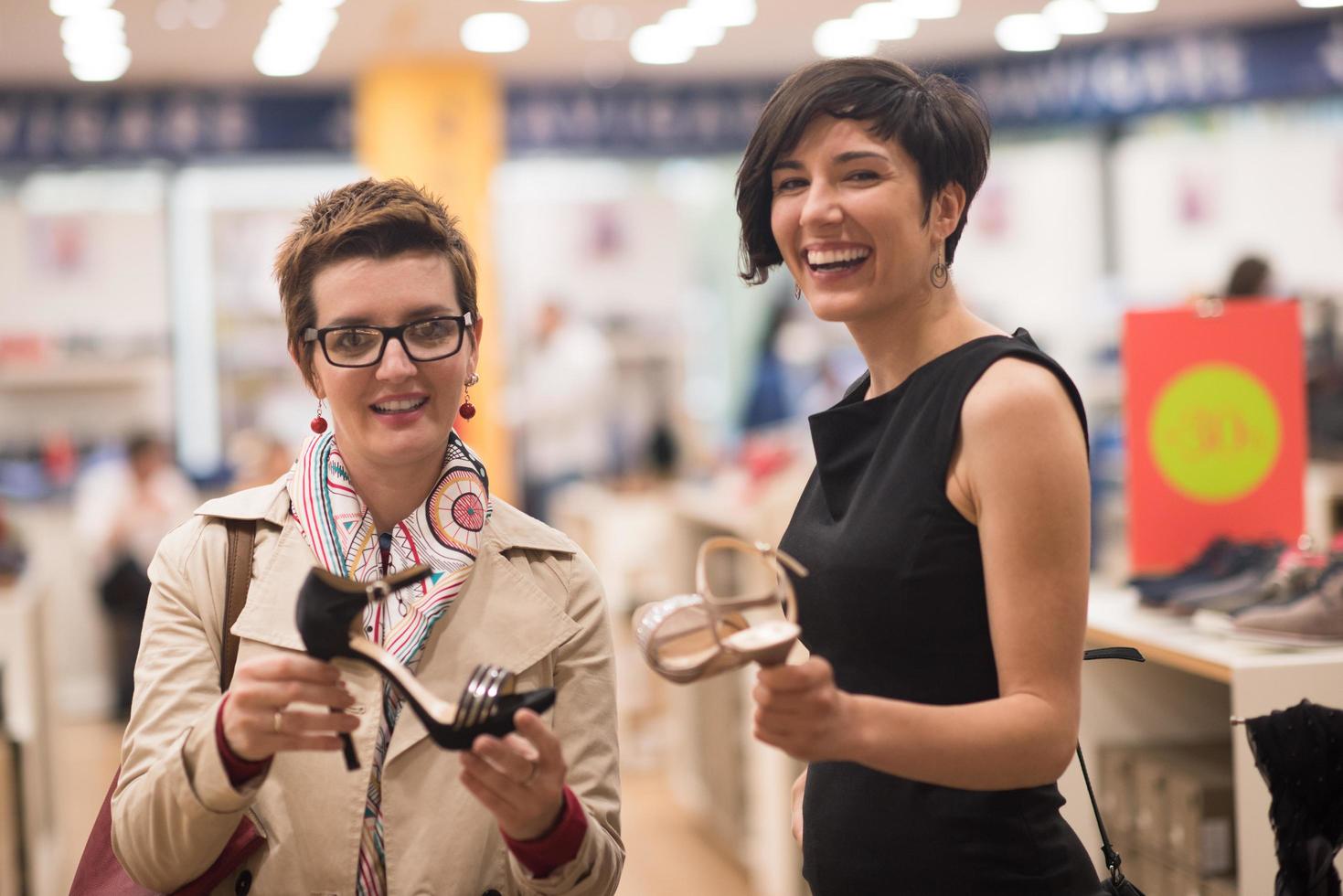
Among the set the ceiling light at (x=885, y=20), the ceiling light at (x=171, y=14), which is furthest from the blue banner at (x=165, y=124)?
the ceiling light at (x=885, y=20)

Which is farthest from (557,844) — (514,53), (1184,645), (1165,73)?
(1165,73)

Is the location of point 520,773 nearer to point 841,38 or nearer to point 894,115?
point 894,115

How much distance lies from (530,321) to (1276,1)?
5115 mm

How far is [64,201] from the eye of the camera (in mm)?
9086

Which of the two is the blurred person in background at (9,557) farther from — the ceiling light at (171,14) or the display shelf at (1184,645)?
the display shelf at (1184,645)

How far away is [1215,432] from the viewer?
3123 millimetres

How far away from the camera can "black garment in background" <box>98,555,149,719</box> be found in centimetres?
748

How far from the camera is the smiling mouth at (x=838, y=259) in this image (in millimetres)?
1512

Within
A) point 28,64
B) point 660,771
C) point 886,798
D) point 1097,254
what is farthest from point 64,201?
point 886,798

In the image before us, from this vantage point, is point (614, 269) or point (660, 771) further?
point (614, 269)

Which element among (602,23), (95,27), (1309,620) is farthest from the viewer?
(602,23)

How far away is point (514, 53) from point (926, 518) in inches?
310

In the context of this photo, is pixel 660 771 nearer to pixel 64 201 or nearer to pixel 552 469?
pixel 552 469

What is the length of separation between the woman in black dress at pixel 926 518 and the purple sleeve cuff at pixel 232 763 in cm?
60
